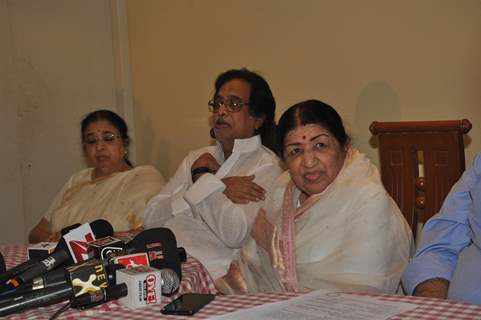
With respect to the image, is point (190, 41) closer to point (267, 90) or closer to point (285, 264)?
point (267, 90)

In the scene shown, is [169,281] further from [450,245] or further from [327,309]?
[450,245]

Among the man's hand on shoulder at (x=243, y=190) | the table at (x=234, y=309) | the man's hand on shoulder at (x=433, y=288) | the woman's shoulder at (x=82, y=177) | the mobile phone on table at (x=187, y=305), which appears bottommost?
the man's hand on shoulder at (x=433, y=288)

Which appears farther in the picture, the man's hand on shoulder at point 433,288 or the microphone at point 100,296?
the man's hand on shoulder at point 433,288

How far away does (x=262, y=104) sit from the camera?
3.11 metres

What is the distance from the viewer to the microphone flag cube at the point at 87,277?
1.40 meters

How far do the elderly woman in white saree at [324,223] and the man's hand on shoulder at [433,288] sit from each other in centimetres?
20

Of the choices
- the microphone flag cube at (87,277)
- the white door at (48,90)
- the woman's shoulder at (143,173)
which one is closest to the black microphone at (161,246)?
the microphone flag cube at (87,277)

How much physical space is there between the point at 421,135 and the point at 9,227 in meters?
3.01

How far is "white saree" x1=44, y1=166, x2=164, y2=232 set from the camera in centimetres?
330

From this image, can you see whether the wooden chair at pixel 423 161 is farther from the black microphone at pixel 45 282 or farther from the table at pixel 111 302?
the black microphone at pixel 45 282

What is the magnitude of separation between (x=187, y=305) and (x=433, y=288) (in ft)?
2.69

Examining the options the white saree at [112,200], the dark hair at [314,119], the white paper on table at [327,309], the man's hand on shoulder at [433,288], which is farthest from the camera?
the white saree at [112,200]

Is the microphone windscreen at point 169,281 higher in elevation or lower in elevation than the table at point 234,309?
higher

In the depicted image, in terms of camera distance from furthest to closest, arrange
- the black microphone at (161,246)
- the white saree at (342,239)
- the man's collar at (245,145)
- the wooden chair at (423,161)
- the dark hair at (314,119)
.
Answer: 1. the man's collar at (245,145)
2. the wooden chair at (423,161)
3. the dark hair at (314,119)
4. the white saree at (342,239)
5. the black microphone at (161,246)
